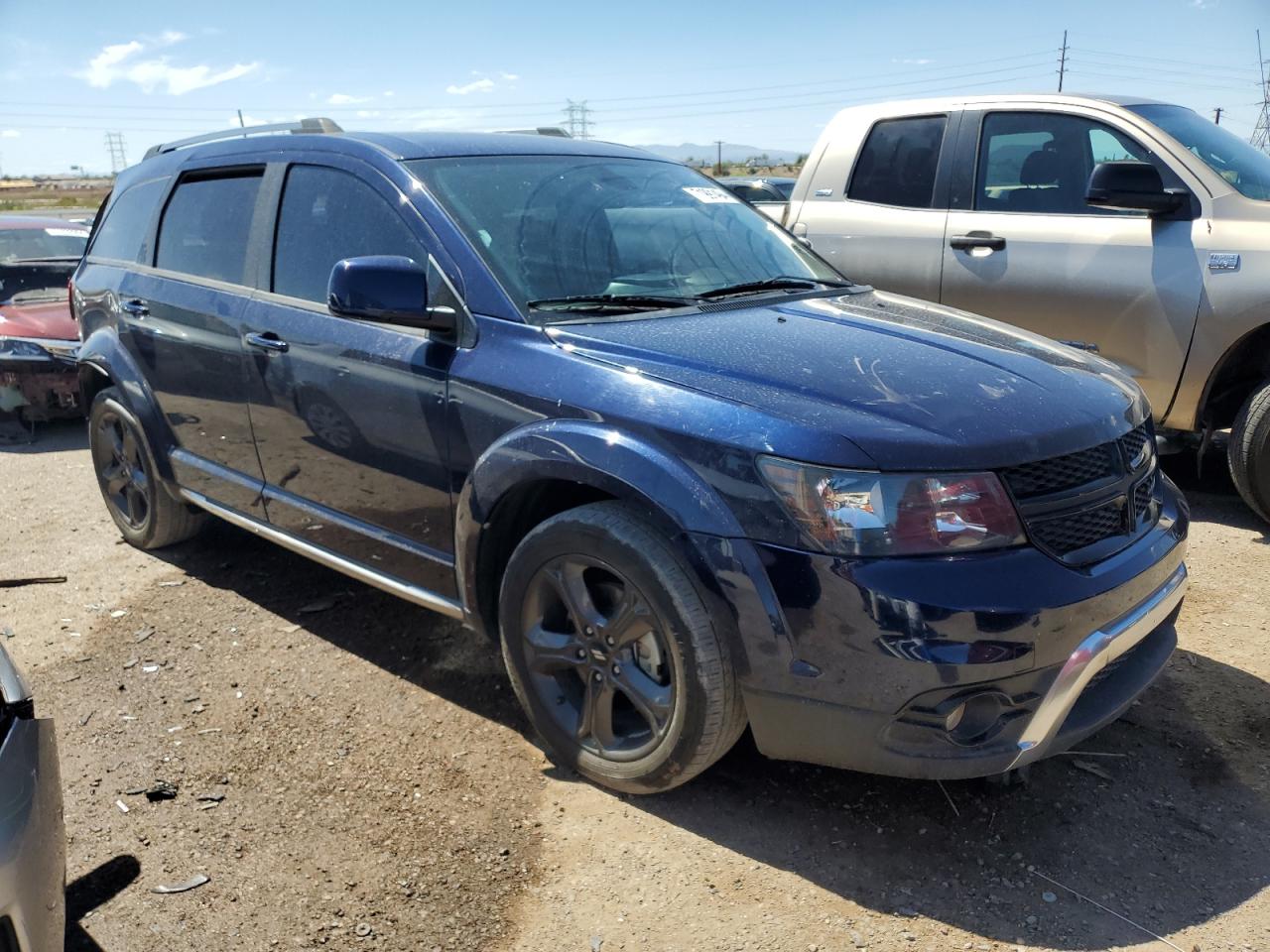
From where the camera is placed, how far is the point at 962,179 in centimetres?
575

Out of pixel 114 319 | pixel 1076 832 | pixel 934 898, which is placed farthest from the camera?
pixel 114 319

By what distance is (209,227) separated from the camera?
4.30 meters

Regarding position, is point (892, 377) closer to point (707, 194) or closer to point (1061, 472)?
point (1061, 472)

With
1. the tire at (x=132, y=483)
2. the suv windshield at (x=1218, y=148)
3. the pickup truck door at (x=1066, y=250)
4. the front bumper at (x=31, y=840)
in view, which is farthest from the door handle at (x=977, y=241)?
the front bumper at (x=31, y=840)

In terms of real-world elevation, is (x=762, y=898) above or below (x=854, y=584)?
below

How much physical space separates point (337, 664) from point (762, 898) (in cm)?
199

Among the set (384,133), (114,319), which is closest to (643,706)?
(384,133)

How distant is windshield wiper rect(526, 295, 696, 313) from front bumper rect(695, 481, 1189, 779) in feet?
3.13

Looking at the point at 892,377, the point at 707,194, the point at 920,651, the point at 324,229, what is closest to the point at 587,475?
the point at 892,377

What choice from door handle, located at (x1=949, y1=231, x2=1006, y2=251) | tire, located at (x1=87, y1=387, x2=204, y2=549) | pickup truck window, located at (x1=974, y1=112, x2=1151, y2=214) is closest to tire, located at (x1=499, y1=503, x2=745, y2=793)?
tire, located at (x1=87, y1=387, x2=204, y2=549)

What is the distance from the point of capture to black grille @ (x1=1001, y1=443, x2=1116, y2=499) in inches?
101

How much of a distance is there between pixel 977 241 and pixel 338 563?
3749 millimetres

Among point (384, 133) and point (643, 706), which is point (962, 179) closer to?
point (384, 133)

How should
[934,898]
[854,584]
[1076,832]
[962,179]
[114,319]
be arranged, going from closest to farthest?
[854,584] < [934,898] < [1076,832] < [114,319] < [962,179]
